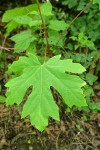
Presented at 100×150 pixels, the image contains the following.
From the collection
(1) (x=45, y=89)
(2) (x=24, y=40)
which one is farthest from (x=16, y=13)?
(1) (x=45, y=89)

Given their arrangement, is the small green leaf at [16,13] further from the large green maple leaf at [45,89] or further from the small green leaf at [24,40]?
the large green maple leaf at [45,89]

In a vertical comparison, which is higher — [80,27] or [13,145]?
[80,27]

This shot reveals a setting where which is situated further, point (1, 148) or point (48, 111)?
point (1, 148)

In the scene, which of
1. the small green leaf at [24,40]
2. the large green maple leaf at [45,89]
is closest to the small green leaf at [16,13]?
the small green leaf at [24,40]

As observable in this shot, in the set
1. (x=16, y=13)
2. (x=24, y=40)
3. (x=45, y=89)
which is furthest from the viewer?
(x=16, y=13)

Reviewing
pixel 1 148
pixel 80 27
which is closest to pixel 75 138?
pixel 1 148

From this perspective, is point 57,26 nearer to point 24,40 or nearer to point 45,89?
point 24,40

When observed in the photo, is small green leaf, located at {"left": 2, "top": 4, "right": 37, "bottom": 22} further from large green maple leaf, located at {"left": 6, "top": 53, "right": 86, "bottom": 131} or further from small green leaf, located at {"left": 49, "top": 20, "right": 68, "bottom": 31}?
large green maple leaf, located at {"left": 6, "top": 53, "right": 86, "bottom": 131}

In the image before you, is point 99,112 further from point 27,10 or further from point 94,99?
point 27,10

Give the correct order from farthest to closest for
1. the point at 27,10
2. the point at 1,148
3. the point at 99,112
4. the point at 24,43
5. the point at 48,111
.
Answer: the point at 99,112, the point at 27,10, the point at 1,148, the point at 24,43, the point at 48,111
